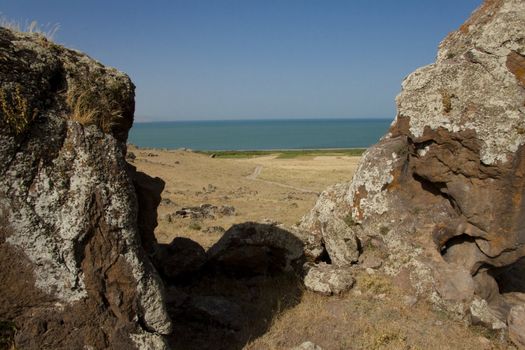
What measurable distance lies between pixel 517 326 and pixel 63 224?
9579mm

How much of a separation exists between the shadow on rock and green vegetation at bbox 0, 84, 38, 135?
5.17 metres

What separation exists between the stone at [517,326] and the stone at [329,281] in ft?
12.1

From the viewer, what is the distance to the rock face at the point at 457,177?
36.8 feet

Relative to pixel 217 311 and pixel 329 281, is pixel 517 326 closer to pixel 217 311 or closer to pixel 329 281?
pixel 329 281

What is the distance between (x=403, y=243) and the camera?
42.3ft

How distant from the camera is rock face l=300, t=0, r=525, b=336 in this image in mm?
11219

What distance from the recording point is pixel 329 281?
463 inches

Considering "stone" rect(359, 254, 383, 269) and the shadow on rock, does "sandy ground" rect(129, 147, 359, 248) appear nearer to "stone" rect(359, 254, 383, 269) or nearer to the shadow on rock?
the shadow on rock

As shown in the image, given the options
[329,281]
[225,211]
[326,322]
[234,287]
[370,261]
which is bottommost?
[225,211]

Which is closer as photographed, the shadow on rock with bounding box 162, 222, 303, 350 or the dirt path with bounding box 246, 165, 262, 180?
the shadow on rock with bounding box 162, 222, 303, 350

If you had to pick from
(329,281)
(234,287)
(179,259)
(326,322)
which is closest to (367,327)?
(326,322)

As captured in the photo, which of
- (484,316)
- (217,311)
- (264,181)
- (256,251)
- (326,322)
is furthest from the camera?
(264,181)

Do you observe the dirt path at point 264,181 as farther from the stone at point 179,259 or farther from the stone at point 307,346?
the stone at point 307,346

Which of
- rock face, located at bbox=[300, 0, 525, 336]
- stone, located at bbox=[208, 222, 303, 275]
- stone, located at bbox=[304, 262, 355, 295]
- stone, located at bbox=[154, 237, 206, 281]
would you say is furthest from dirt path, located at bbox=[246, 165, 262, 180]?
stone, located at bbox=[304, 262, 355, 295]
